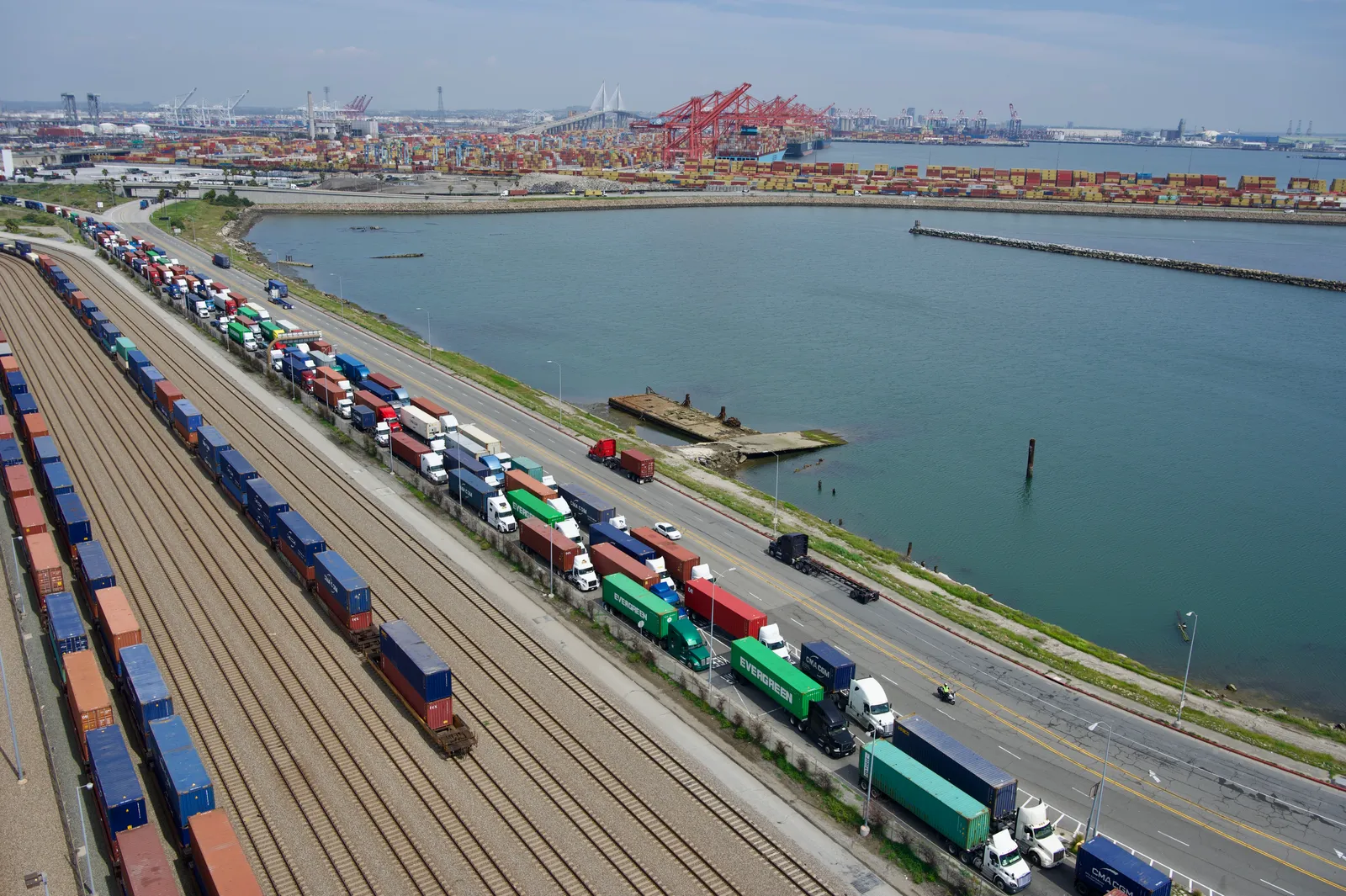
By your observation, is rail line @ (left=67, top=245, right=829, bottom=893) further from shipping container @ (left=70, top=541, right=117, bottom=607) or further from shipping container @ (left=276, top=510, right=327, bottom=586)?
shipping container @ (left=70, top=541, right=117, bottom=607)

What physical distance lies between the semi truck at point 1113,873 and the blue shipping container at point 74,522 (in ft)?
85.6

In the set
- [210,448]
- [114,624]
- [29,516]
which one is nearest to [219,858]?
[114,624]

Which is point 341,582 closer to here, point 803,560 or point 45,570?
point 45,570

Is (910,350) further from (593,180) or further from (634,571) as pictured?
(593,180)

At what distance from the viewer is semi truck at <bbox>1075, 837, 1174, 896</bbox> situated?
51.4ft

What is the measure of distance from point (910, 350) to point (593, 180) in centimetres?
12182

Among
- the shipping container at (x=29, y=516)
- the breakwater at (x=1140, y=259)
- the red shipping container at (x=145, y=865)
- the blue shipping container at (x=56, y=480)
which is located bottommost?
the red shipping container at (x=145, y=865)

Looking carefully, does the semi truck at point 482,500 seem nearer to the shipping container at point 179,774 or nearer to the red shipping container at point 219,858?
the shipping container at point 179,774

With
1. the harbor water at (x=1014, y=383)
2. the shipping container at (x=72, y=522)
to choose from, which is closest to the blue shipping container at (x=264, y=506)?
the shipping container at (x=72, y=522)

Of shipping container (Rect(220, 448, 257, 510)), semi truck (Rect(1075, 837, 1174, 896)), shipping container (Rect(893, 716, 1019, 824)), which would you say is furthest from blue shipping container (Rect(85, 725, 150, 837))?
semi truck (Rect(1075, 837, 1174, 896))

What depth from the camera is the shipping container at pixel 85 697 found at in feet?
60.1

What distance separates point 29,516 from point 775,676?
854 inches

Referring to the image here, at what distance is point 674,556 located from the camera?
27.1m

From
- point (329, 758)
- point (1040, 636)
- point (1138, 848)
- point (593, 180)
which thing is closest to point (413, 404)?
point (329, 758)
